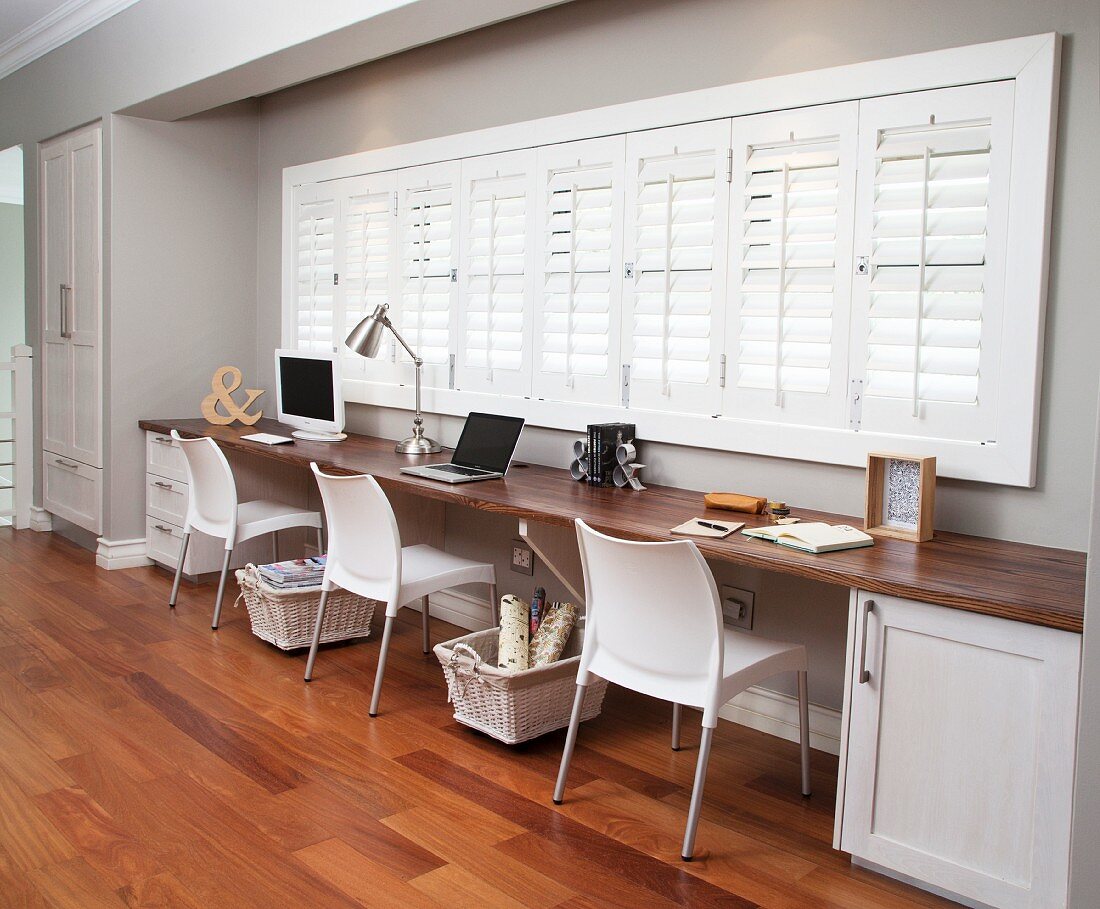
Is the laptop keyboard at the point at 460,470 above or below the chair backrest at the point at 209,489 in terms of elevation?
above

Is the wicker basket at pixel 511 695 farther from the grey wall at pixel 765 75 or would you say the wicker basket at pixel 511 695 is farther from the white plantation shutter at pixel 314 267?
the white plantation shutter at pixel 314 267

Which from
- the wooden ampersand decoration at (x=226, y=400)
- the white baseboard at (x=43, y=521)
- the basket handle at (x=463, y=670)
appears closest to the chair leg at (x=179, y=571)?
the wooden ampersand decoration at (x=226, y=400)

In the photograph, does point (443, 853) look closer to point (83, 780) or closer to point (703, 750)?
point (703, 750)

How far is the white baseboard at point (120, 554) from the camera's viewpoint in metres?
4.84

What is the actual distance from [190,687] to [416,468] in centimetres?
104

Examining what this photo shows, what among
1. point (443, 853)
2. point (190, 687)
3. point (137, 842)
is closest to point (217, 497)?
point (190, 687)

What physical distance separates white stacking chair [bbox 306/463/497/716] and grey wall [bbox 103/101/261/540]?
6.63 feet

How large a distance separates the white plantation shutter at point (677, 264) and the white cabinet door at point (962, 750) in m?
1.13

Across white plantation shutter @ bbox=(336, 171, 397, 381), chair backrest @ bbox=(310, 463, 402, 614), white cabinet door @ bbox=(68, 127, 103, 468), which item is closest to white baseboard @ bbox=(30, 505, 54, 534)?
white cabinet door @ bbox=(68, 127, 103, 468)

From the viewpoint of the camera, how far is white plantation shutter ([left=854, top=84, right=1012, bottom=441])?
246cm

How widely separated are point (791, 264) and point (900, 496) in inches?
29.8

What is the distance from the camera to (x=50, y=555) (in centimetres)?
510

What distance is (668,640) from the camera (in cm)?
231

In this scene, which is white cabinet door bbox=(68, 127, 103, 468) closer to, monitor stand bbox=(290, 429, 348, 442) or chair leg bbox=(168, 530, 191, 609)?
chair leg bbox=(168, 530, 191, 609)
